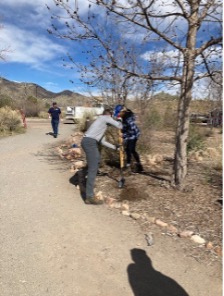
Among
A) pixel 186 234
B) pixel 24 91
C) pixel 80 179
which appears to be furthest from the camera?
pixel 24 91

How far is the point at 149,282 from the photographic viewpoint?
4.12 metres

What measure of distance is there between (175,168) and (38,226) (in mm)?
2909

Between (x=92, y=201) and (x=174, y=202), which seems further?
(x=92, y=201)

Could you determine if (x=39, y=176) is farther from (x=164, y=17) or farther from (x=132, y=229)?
(x=164, y=17)

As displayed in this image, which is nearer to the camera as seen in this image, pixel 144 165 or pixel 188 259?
pixel 188 259

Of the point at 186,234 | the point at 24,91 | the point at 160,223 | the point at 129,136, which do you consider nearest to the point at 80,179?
the point at 129,136

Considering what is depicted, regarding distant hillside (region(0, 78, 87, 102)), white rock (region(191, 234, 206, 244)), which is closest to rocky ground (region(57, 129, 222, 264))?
white rock (region(191, 234, 206, 244))

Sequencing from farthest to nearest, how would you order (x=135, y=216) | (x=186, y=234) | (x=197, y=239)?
(x=135, y=216)
(x=186, y=234)
(x=197, y=239)

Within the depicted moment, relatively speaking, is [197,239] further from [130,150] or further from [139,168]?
[130,150]

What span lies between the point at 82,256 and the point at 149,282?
1.00 metres

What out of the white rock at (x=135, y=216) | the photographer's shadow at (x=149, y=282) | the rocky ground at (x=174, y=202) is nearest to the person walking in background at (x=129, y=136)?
the rocky ground at (x=174, y=202)

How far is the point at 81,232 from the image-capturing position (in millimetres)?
5430

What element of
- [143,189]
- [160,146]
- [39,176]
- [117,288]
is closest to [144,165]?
[143,189]

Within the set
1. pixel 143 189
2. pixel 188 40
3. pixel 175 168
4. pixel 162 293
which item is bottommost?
pixel 162 293
